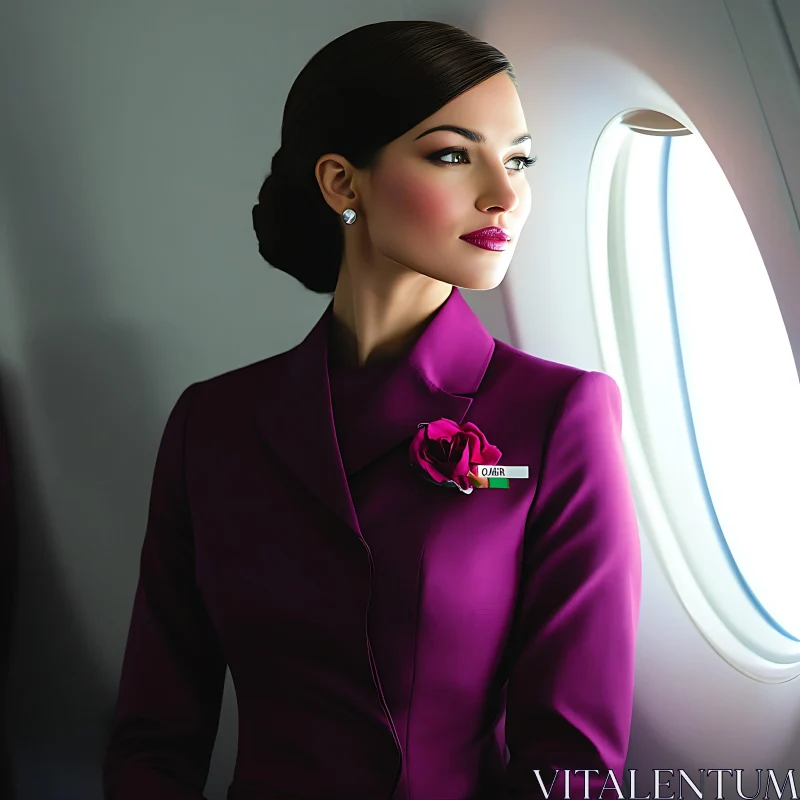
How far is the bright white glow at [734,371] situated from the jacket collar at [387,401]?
0.46 meters

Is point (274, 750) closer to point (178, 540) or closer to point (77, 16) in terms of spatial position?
point (178, 540)

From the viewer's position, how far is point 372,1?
1.55 metres

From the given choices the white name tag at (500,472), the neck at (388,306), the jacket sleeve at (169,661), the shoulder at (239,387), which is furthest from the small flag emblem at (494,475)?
the jacket sleeve at (169,661)

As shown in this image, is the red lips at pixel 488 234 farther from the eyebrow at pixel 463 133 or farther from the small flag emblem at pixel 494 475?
the small flag emblem at pixel 494 475

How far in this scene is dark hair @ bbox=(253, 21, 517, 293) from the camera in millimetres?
1046

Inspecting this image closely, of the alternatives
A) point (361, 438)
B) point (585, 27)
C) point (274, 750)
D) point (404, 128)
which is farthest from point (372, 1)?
point (274, 750)

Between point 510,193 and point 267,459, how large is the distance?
45 centimetres

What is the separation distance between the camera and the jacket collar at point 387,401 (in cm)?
112

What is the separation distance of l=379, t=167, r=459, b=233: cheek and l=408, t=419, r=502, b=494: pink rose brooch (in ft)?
0.76

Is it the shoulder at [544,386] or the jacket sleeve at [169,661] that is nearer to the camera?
the shoulder at [544,386]

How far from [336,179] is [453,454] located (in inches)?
14.6

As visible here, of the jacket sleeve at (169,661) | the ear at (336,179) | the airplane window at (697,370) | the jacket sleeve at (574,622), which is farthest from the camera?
the airplane window at (697,370)

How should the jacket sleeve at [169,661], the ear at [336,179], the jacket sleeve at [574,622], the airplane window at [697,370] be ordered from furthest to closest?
1. the airplane window at [697,370]
2. the jacket sleeve at [169,661]
3. the ear at [336,179]
4. the jacket sleeve at [574,622]

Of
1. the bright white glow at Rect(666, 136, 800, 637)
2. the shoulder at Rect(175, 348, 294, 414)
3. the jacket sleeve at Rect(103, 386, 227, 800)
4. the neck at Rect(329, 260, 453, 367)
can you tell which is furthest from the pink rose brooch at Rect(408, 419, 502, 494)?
the bright white glow at Rect(666, 136, 800, 637)
